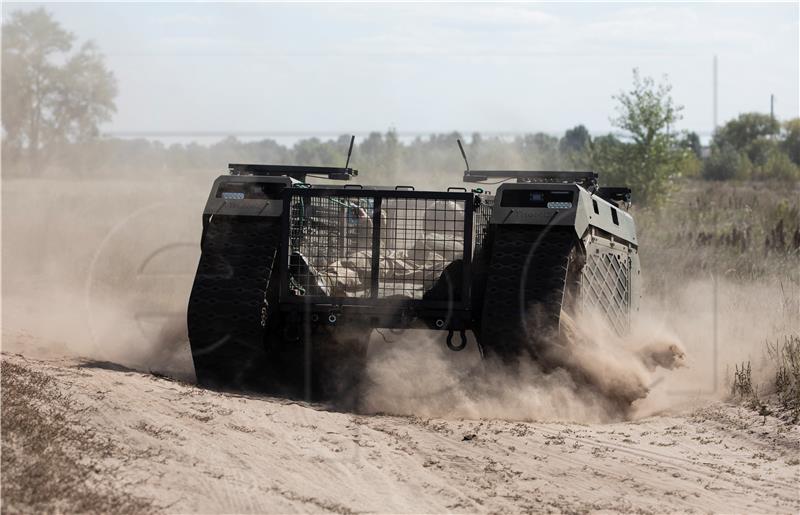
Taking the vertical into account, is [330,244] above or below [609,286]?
above

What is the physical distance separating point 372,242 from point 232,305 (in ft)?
4.15

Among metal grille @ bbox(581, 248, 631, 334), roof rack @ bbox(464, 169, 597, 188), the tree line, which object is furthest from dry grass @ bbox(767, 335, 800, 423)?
the tree line

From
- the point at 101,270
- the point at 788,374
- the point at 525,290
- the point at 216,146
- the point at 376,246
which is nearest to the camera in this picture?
the point at 525,290

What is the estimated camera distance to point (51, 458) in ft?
20.9

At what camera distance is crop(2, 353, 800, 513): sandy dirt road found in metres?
6.46

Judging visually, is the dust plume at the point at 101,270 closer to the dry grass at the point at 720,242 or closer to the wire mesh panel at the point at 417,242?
the wire mesh panel at the point at 417,242

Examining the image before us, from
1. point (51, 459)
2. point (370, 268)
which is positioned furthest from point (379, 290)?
point (51, 459)

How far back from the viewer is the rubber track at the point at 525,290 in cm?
932

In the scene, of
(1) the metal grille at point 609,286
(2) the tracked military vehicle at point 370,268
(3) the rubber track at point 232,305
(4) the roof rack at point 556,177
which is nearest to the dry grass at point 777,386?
(1) the metal grille at point 609,286

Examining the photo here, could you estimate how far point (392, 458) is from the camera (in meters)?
7.47

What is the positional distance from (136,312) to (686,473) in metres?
9.41

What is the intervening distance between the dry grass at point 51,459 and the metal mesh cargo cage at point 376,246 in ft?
8.56

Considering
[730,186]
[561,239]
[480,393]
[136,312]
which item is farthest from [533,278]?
[730,186]

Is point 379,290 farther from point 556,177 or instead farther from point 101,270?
point 101,270
